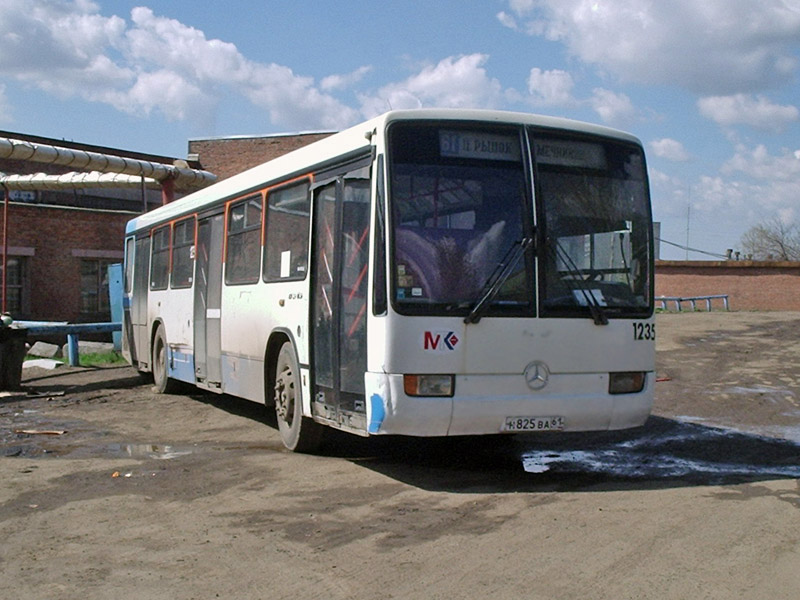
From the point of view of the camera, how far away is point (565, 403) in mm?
8102

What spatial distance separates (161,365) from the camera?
16.1m

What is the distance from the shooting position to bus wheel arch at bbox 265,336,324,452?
9.67 meters

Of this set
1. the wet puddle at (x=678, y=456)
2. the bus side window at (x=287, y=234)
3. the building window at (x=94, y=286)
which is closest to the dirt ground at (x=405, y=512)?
the wet puddle at (x=678, y=456)

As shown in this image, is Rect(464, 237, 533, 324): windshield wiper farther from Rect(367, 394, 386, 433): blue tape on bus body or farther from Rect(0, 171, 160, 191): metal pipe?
Rect(0, 171, 160, 191): metal pipe

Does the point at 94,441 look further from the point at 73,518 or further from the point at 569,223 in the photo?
the point at 569,223

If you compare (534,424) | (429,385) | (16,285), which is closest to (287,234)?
(429,385)

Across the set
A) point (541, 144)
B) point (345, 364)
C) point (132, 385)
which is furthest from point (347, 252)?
point (132, 385)

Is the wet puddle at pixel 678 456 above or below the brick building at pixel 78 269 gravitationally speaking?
below

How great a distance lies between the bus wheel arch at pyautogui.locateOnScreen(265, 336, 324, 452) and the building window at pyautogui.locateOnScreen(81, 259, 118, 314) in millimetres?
22526

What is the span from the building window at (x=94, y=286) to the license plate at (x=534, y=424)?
25.7 metres

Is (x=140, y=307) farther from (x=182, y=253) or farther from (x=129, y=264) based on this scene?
(x=182, y=253)

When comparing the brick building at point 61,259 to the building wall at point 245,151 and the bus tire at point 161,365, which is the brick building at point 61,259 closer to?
the bus tire at point 161,365

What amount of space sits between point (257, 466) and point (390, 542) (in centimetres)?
325

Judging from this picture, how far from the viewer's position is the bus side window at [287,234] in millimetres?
9688
